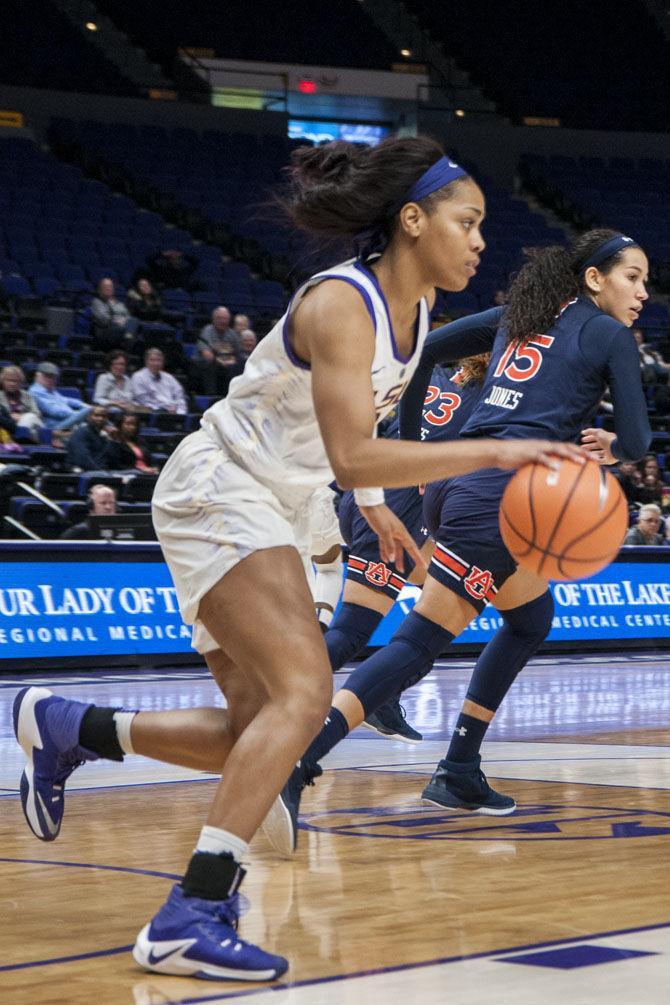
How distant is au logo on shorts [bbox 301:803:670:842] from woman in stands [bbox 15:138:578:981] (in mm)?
1093

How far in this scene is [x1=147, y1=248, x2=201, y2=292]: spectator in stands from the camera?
1859 cm

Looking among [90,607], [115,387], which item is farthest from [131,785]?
[115,387]

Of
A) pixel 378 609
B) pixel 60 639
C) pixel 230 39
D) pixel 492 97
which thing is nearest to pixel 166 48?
pixel 230 39

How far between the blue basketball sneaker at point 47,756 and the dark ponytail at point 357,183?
1.22m

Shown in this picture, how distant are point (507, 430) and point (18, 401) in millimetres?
9590

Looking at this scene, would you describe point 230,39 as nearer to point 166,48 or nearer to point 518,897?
point 166,48

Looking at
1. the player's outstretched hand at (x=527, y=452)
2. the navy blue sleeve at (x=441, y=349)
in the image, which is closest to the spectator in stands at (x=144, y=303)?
the navy blue sleeve at (x=441, y=349)

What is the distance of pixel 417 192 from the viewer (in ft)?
10.3

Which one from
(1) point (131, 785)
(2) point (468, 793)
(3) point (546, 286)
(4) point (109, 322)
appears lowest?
(1) point (131, 785)

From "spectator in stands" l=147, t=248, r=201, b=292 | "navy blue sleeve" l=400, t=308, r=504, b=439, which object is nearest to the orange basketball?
"navy blue sleeve" l=400, t=308, r=504, b=439

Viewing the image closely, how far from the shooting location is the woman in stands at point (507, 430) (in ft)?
14.4

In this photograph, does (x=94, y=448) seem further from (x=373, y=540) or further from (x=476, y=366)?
(x=476, y=366)

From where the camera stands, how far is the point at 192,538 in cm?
303

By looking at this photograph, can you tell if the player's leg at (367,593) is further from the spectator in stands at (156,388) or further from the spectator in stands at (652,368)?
the spectator in stands at (652,368)
